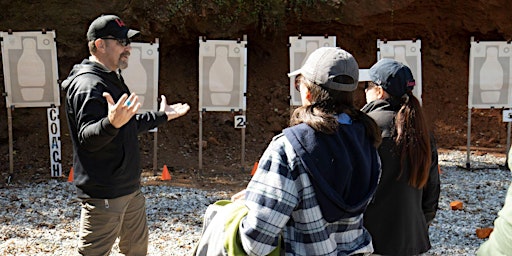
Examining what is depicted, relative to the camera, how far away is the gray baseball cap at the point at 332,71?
6.72 ft

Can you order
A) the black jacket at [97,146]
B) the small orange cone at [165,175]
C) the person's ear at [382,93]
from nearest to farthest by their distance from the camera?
the person's ear at [382,93], the black jacket at [97,146], the small orange cone at [165,175]

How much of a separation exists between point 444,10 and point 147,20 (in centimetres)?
474

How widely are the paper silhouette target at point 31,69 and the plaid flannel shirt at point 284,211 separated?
5.47m

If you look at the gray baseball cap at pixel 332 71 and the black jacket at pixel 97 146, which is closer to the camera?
the gray baseball cap at pixel 332 71

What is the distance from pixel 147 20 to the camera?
836 cm

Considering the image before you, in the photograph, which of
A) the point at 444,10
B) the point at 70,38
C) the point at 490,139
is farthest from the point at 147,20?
the point at 490,139

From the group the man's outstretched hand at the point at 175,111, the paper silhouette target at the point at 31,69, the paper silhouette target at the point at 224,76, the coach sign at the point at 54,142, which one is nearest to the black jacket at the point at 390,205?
the man's outstretched hand at the point at 175,111

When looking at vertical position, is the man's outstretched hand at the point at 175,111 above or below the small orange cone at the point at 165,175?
above

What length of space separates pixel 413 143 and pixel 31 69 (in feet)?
17.9

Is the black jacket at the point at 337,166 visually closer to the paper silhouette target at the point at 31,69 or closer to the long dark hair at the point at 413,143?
the long dark hair at the point at 413,143

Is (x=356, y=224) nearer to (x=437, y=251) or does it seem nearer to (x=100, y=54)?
(x=100, y=54)

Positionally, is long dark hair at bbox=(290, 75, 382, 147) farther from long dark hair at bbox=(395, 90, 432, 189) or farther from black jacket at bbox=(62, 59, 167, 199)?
black jacket at bbox=(62, 59, 167, 199)

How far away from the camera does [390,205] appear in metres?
2.65

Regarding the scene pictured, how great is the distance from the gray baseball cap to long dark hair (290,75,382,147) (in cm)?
2
